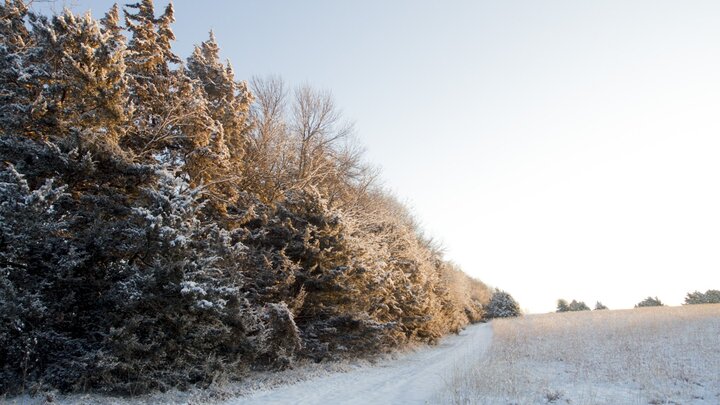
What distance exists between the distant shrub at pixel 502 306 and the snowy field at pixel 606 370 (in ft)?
140

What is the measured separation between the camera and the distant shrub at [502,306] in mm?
59906

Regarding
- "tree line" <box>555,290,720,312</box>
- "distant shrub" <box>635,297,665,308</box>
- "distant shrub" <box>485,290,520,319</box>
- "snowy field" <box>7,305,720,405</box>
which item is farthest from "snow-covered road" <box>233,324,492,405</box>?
"distant shrub" <box>485,290,520,319</box>

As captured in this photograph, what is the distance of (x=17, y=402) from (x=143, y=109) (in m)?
9.38

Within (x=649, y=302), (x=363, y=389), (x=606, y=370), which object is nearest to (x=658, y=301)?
(x=649, y=302)

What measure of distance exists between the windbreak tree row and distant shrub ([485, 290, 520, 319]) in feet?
166

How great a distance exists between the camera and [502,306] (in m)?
61.2

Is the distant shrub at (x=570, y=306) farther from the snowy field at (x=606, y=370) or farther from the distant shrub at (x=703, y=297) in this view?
the snowy field at (x=606, y=370)

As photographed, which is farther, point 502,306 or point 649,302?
point 502,306

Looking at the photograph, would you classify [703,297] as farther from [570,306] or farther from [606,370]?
[606,370]

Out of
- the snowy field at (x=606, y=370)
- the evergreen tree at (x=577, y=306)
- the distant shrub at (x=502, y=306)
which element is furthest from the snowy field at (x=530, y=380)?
the evergreen tree at (x=577, y=306)

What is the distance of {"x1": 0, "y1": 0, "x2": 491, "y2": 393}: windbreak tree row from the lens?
845cm

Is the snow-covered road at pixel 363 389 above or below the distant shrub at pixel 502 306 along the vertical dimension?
below

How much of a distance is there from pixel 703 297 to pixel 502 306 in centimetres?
2515

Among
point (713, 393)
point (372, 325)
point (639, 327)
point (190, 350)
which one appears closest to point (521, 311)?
point (639, 327)
